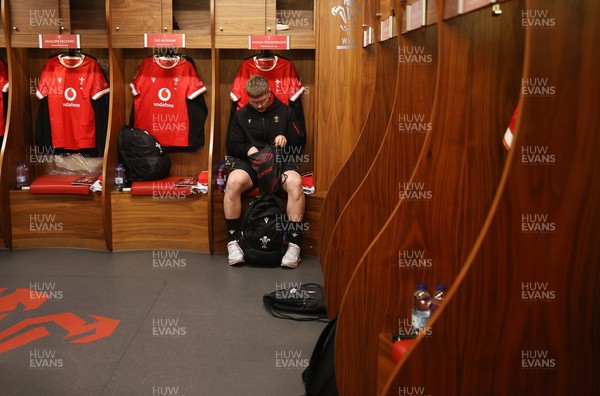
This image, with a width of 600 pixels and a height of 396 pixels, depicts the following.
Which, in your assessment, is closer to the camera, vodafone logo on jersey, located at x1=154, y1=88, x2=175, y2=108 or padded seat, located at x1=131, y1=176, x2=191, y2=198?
padded seat, located at x1=131, y1=176, x2=191, y2=198

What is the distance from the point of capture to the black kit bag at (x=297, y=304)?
320cm

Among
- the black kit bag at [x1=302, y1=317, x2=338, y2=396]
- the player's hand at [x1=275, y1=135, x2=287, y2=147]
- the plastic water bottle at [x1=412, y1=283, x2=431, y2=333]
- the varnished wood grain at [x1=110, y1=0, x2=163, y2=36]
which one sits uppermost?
the varnished wood grain at [x1=110, y1=0, x2=163, y2=36]

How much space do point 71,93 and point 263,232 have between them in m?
2.02

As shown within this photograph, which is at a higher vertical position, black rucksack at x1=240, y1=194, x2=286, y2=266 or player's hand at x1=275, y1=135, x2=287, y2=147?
player's hand at x1=275, y1=135, x2=287, y2=147

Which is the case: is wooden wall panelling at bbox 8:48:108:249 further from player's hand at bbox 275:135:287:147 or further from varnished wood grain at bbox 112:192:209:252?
player's hand at bbox 275:135:287:147

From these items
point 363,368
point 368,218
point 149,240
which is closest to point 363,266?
point 363,368

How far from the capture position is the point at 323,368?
7.47 feet

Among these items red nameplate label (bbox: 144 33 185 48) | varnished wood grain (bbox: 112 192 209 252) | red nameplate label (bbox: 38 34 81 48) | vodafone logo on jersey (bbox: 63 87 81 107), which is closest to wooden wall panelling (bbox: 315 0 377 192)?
varnished wood grain (bbox: 112 192 209 252)

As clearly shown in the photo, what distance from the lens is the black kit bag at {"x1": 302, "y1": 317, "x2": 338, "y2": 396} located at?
2227 millimetres

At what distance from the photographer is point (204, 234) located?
176 inches

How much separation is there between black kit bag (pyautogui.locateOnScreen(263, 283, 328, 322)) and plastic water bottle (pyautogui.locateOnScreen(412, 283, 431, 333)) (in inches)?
53.5

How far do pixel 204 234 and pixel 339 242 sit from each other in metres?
2.00

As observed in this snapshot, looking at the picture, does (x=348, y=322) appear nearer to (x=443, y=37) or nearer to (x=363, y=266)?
(x=363, y=266)

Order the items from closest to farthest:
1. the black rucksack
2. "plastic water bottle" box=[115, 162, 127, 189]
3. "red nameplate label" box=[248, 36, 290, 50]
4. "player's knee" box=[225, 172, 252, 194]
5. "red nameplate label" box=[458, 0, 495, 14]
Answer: "red nameplate label" box=[458, 0, 495, 14]
the black rucksack
"player's knee" box=[225, 172, 252, 194]
"red nameplate label" box=[248, 36, 290, 50]
"plastic water bottle" box=[115, 162, 127, 189]
